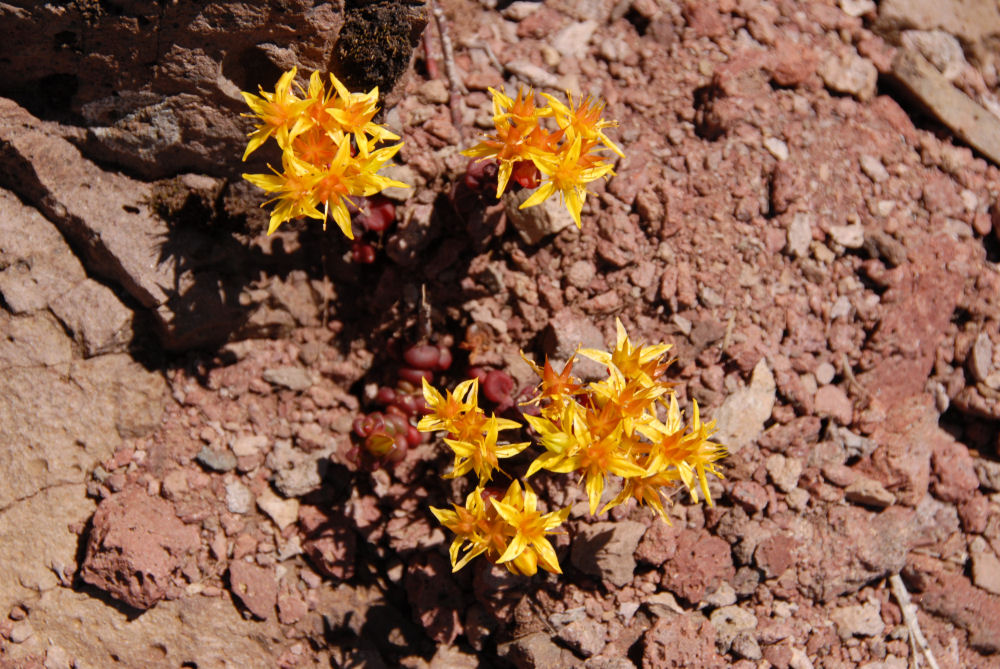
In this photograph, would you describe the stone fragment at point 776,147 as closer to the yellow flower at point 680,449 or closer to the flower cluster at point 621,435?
the flower cluster at point 621,435

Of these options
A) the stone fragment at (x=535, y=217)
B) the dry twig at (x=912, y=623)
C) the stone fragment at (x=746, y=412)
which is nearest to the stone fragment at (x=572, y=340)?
the stone fragment at (x=535, y=217)

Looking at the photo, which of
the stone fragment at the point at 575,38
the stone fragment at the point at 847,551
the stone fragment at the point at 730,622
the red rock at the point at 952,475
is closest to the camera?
the stone fragment at the point at 730,622

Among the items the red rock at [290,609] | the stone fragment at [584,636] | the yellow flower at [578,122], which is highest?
the yellow flower at [578,122]

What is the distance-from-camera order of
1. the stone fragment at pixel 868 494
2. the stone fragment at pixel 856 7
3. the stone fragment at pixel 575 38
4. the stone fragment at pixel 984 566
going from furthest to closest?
the stone fragment at pixel 856 7 < the stone fragment at pixel 575 38 < the stone fragment at pixel 984 566 < the stone fragment at pixel 868 494

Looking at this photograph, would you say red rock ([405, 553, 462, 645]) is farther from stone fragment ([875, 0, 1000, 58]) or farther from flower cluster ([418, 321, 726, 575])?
stone fragment ([875, 0, 1000, 58])

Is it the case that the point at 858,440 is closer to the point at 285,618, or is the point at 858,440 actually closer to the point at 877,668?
the point at 877,668

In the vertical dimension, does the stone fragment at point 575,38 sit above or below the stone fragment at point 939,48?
below

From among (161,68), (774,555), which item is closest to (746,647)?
(774,555)
